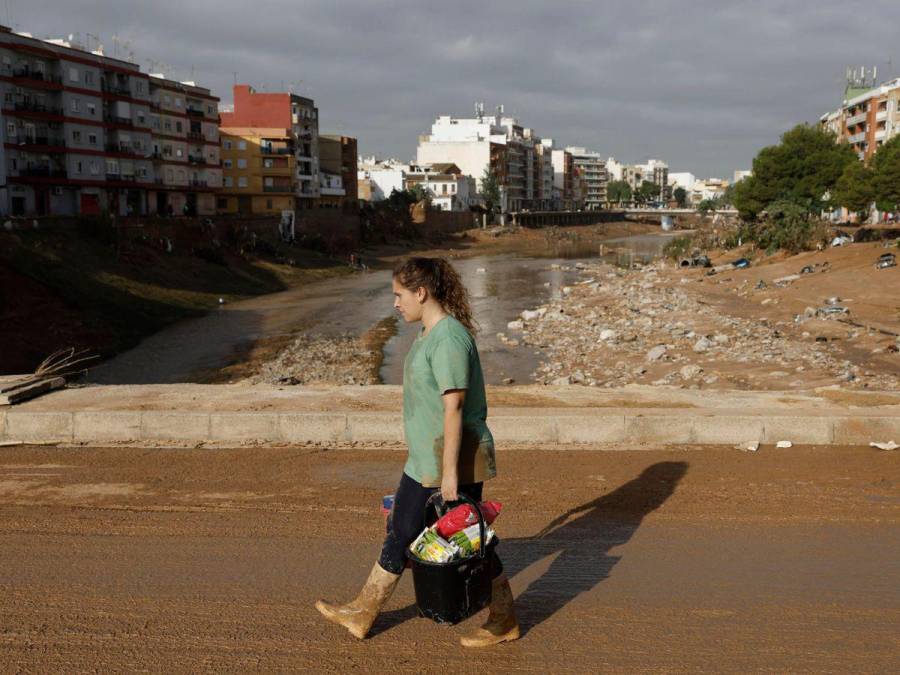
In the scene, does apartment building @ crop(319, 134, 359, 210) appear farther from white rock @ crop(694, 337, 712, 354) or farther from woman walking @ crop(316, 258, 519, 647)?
woman walking @ crop(316, 258, 519, 647)

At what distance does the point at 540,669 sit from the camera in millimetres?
3660

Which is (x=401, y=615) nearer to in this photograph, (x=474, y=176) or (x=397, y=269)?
(x=397, y=269)

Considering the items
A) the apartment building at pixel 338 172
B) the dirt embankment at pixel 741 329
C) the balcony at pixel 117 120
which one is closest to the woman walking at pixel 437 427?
the dirt embankment at pixel 741 329

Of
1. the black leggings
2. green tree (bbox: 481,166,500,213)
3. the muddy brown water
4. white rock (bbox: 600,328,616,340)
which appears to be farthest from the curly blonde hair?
green tree (bbox: 481,166,500,213)

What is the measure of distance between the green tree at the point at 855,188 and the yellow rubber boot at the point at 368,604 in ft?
177

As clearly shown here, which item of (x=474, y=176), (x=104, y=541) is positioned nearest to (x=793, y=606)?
(x=104, y=541)

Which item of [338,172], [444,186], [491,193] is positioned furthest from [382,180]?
[338,172]

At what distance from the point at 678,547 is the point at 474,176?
12762 cm

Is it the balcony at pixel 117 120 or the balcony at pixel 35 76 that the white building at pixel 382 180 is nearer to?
the balcony at pixel 117 120

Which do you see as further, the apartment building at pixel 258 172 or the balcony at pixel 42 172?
the apartment building at pixel 258 172

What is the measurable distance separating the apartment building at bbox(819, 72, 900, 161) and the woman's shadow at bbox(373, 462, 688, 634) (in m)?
74.5

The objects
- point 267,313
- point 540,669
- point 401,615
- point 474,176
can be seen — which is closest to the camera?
point 540,669

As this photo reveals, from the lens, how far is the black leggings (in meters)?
3.71

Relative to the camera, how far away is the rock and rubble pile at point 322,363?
2139 centimetres
